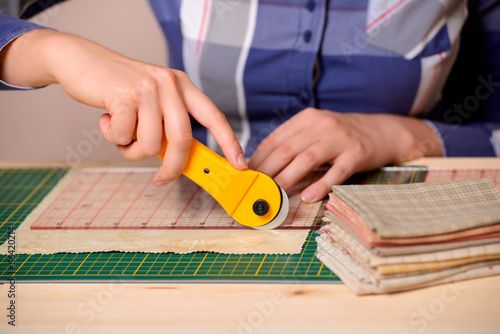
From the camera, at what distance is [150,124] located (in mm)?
767

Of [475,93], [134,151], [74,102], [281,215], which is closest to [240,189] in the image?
[281,215]

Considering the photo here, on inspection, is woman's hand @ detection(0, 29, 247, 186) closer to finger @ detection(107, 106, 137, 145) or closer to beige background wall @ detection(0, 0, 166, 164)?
finger @ detection(107, 106, 137, 145)

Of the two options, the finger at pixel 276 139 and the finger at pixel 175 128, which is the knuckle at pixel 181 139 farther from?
the finger at pixel 276 139

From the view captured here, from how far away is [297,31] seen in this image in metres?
1.19

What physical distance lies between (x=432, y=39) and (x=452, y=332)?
0.83 metres

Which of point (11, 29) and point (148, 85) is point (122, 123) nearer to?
point (148, 85)

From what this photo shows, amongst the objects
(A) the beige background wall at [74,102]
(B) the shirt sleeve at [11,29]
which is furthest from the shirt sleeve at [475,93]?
(A) the beige background wall at [74,102]

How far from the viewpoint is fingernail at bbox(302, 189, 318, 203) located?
2.99 ft

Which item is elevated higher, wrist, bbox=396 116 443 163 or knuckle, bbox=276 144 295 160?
knuckle, bbox=276 144 295 160

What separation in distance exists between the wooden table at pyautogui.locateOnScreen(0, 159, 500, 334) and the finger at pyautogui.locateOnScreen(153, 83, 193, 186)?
20cm

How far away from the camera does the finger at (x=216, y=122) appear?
0.80m

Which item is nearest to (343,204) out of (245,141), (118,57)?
(118,57)

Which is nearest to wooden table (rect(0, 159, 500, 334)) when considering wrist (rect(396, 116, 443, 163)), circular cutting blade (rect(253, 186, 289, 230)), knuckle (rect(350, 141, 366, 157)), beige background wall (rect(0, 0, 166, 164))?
circular cutting blade (rect(253, 186, 289, 230))

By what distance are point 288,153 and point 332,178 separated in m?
0.09
